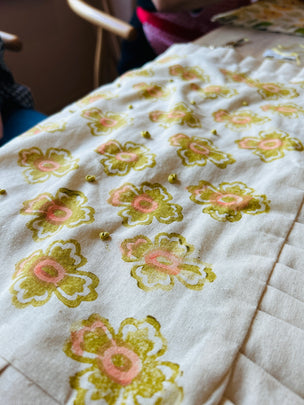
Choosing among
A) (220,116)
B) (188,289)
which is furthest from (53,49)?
(188,289)

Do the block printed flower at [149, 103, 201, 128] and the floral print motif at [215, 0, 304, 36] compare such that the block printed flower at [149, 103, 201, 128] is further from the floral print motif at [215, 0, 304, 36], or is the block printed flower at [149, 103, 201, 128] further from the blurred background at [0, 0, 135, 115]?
the blurred background at [0, 0, 135, 115]

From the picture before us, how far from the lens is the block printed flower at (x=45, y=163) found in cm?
60

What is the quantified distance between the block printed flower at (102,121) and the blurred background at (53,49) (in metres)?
0.83

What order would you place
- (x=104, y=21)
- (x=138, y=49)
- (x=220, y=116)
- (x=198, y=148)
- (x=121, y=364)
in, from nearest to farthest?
(x=121, y=364)
(x=198, y=148)
(x=220, y=116)
(x=104, y=21)
(x=138, y=49)

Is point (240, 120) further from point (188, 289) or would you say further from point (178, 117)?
point (188, 289)

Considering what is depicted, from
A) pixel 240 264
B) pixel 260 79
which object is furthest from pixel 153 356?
pixel 260 79

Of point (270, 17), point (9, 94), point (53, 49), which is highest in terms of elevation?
point (270, 17)

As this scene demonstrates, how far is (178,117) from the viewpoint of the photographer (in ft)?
2.42

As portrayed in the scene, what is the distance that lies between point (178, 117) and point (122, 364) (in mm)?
520

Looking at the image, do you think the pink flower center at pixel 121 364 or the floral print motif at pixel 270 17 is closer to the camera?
the pink flower center at pixel 121 364

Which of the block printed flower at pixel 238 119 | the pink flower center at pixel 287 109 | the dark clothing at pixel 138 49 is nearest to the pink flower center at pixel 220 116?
the block printed flower at pixel 238 119

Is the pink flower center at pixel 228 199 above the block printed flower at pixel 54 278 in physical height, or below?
below

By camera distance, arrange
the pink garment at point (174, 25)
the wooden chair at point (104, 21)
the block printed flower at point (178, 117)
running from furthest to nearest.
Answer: the pink garment at point (174, 25)
the wooden chair at point (104, 21)
the block printed flower at point (178, 117)

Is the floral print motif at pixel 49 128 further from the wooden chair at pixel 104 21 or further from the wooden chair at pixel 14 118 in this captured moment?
the wooden chair at pixel 104 21
